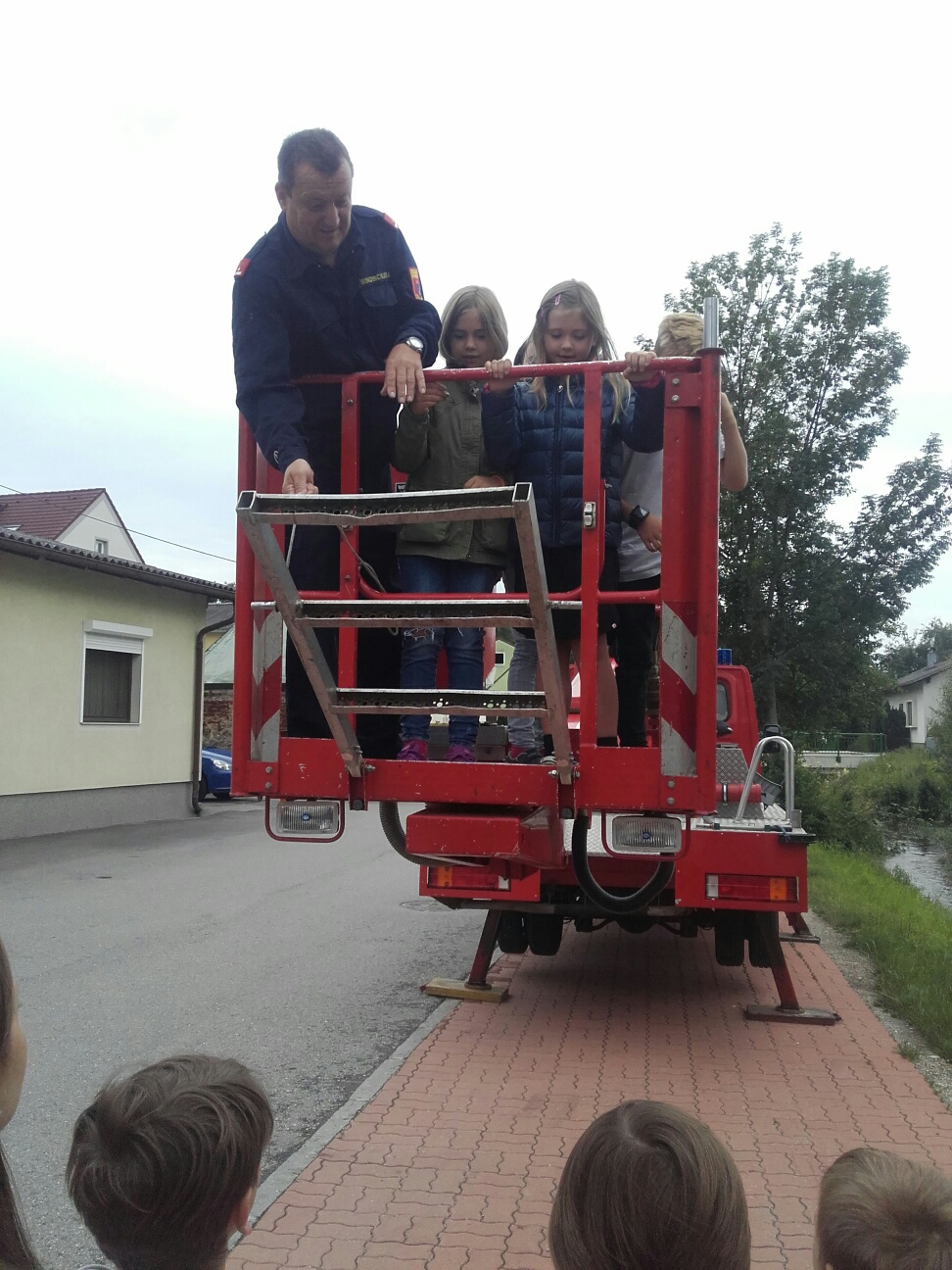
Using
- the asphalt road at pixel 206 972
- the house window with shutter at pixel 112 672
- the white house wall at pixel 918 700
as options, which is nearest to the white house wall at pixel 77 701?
the house window with shutter at pixel 112 672

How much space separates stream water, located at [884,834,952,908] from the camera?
1751cm

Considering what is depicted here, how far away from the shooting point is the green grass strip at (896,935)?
6.60 meters

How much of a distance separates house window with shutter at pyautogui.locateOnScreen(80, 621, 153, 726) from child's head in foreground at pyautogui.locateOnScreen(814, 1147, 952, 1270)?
54.7ft

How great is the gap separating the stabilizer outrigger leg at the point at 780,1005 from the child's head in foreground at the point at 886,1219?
499 cm

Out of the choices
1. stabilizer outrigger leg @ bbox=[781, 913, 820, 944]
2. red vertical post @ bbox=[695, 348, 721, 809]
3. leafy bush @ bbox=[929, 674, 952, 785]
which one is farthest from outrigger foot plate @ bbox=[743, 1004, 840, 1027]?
leafy bush @ bbox=[929, 674, 952, 785]

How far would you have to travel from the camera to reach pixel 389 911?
10555mm

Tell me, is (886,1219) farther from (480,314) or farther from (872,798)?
(872,798)

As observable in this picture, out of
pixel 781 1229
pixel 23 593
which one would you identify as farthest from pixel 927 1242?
pixel 23 593

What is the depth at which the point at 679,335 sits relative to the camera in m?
4.41

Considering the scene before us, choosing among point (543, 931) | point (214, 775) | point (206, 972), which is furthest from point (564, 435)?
point (214, 775)

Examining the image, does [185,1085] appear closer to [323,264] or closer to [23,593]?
[323,264]

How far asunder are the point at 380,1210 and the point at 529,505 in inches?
92.5

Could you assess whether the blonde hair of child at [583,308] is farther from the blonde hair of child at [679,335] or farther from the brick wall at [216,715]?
the brick wall at [216,715]

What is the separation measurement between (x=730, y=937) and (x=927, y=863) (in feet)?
56.5
